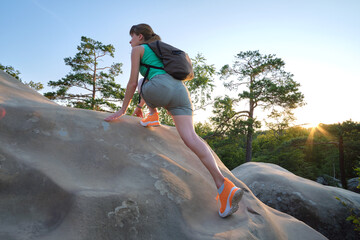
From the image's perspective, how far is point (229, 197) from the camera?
1.88 m

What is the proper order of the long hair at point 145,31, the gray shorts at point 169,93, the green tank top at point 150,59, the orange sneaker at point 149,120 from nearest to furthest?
1. the gray shorts at point 169,93
2. the green tank top at point 150,59
3. the long hair at point 145,31
4. the orange sneaker at point 149,120

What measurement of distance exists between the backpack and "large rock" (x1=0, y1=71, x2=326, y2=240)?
91 cm

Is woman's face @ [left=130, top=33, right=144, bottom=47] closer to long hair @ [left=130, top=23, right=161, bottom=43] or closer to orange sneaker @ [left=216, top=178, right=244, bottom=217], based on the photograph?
long hair @ [left=130, top=23, right=161, bottom=43]

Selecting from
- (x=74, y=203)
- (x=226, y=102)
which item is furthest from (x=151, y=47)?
(x=226, y=102)

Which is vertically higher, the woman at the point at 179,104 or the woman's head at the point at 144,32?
the woman's head at the point at 144,32

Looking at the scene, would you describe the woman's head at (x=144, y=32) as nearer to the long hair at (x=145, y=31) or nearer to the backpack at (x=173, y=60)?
the long hair at (x=145, y=31)

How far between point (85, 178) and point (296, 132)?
17.5 m

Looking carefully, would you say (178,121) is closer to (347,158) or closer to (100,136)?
(100,136)

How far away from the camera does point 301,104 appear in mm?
14789

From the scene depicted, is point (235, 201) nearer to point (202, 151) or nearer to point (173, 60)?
point (202, 151)

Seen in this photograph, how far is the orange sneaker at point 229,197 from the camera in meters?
1.86

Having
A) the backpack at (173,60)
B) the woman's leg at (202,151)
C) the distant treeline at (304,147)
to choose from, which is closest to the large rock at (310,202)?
the woman's leg at (202,151)

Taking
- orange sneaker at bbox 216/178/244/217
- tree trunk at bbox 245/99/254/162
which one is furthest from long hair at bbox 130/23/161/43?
tree trunk at bbox 245/99/254/162

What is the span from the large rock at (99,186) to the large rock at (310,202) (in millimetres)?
1824
